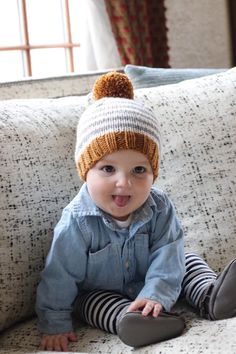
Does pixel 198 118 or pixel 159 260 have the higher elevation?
pixel 198 118

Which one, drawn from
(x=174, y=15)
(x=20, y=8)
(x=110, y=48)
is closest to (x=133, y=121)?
(x=110, y=48)

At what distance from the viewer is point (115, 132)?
127 centimetres

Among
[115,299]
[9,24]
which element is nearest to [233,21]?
[9,24]

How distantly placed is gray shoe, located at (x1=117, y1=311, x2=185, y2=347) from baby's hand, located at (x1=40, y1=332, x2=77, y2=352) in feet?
0.45

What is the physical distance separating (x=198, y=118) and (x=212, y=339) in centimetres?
60

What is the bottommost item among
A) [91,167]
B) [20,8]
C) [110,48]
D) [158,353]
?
[158,353]

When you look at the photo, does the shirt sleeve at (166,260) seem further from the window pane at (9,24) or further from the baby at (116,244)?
the window pane at (9,24)

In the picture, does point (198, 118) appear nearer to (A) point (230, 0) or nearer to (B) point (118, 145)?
(B) point (118, 145)

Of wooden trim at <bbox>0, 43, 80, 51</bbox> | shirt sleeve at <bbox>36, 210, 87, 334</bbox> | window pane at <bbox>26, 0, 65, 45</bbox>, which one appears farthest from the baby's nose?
window pane at <bbox>26, 0, 65, 45</bbox>

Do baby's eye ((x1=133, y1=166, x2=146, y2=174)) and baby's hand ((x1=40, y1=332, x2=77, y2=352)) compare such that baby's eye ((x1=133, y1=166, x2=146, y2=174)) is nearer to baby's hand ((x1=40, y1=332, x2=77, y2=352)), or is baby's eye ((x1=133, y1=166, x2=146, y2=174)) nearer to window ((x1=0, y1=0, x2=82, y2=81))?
baby's hand ((x1=40, y1=332, x2=77, y2=352))

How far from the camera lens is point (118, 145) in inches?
49.9

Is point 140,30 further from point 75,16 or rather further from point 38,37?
point 38,37

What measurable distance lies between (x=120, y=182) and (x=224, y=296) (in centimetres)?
29

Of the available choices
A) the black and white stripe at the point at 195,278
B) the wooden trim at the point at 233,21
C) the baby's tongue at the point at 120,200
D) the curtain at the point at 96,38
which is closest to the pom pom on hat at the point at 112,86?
the baby's tongue at the point at 120,200
